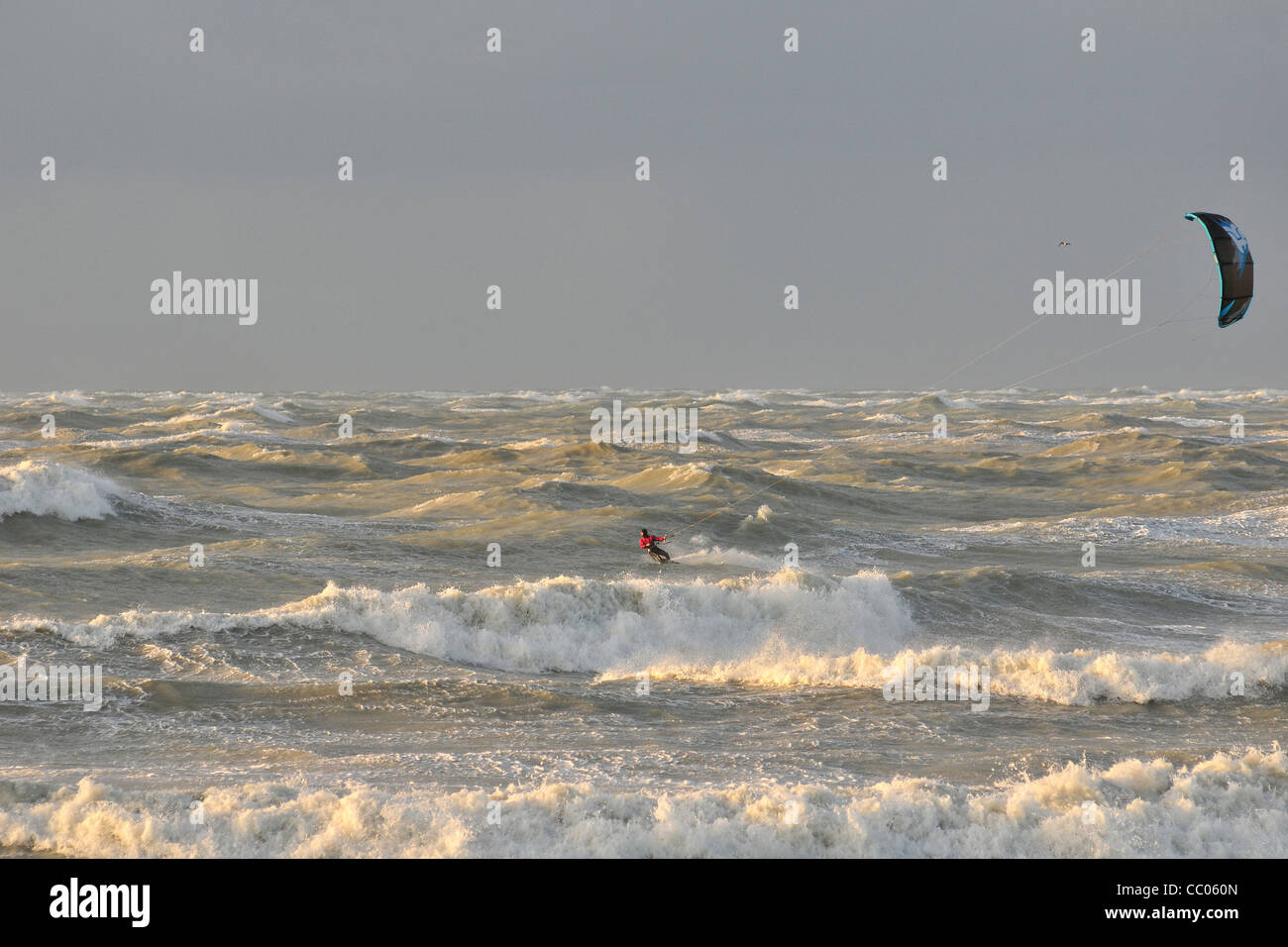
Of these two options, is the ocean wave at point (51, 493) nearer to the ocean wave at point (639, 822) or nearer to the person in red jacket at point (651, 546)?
the person in red jacket at point (651, 546)

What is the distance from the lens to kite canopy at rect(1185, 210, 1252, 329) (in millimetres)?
13609

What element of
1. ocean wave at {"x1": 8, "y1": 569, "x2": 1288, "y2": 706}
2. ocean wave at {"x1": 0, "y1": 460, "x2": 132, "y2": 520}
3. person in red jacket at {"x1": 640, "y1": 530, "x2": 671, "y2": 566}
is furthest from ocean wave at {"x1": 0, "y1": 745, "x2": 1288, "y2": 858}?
ocean wave at {"x1": 0, "y1": 460, "x2": 132, "y2": 520}

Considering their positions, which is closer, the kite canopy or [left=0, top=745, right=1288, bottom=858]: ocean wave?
[left=0, top=745, right=1288, bottom=858]: ocean wave

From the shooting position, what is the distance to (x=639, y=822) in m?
7.63

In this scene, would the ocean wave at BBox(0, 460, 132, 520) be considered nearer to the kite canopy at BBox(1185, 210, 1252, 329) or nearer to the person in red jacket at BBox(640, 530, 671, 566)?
the person in red jacket at BBox(640, 530, 671, 566)

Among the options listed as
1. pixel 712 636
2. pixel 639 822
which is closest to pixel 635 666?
pixel 712 636

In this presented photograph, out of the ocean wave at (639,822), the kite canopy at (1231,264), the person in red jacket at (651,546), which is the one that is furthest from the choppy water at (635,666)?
the kite canopy at (1231,264)

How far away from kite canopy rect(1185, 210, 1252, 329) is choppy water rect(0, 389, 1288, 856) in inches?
156

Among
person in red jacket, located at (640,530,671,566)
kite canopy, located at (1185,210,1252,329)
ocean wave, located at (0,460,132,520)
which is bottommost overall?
person in red jacket, located at (640,530,671,566)

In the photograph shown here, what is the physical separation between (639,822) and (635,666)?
5245mm

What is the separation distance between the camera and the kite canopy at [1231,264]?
1361cm

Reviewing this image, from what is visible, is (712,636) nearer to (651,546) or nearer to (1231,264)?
(651,546)
